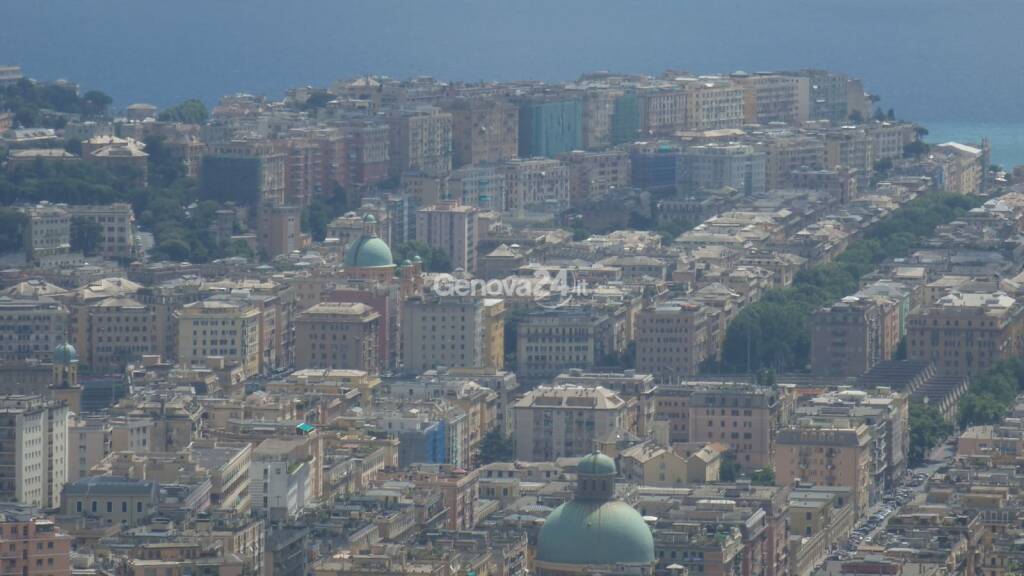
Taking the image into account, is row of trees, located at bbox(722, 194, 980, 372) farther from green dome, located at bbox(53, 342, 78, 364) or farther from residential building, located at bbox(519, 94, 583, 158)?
green dome, located at bbox(53, 342, 78, 364)

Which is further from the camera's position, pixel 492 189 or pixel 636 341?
pixel 492 189

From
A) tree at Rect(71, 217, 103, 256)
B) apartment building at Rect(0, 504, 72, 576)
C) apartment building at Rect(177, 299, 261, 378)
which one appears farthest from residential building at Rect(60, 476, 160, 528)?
tree at Rect(71, 217, 103, 256)

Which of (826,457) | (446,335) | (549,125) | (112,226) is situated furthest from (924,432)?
(549,125)

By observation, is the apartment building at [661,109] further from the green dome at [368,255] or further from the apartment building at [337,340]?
the apartment building at [337,340]

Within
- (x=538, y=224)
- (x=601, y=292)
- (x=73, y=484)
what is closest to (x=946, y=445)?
(x=601, y=292)

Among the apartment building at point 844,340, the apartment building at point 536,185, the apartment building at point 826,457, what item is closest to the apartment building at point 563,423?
the apartment building at point 826,457

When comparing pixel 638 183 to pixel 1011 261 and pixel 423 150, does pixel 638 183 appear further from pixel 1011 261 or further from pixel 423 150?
pixel 1011 261
